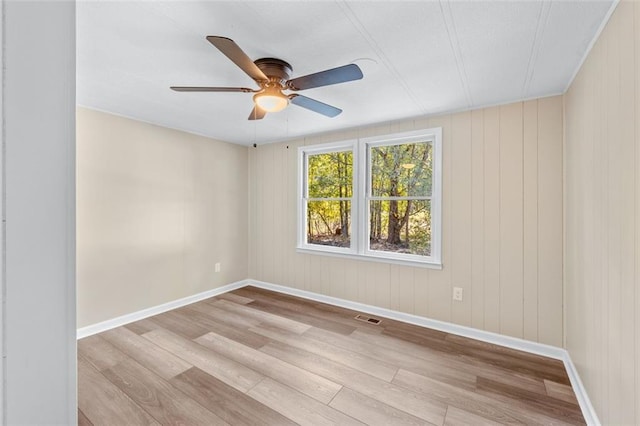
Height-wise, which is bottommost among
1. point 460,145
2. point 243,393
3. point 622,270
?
point 243,393

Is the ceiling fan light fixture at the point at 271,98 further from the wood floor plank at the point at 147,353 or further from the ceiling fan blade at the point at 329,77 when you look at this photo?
the wood floor plank at the point at 147,353

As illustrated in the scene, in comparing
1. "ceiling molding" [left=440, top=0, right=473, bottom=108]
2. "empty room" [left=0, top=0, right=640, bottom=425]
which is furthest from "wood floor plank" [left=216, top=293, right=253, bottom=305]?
"ceiling molding" [left=440, top=0, right=473, bottom=108]

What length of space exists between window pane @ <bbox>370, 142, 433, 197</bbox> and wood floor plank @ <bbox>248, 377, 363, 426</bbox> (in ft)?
7.56

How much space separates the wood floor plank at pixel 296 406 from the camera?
1.84m

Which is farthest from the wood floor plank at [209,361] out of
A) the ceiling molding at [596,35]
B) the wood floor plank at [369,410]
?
the ceiling molding at [596,35]

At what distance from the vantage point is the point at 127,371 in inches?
91.6

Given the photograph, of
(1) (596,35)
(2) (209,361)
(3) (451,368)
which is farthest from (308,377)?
(1) (596,35)

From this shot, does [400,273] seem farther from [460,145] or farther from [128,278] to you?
[128,278]

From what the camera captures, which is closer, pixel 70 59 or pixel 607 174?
pixel 70 59

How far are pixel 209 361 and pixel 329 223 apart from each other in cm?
221

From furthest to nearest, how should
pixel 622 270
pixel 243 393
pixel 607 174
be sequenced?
pixel 243 393 < pixel 607 174 < pixel 622 270

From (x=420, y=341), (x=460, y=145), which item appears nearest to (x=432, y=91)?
(x=460, y=145)

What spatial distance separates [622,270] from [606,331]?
43 cm

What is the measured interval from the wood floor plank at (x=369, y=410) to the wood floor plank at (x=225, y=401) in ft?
1.22
